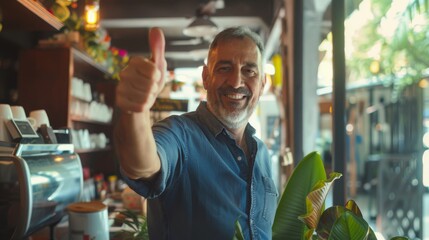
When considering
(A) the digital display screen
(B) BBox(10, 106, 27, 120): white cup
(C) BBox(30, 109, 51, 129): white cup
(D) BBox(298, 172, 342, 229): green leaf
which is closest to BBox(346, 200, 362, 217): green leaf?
(D) BBox(298, 172, 342, 229): green leaf

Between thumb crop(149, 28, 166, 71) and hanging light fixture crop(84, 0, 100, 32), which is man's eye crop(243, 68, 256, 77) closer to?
thumb crop(149, 28, 166, 71)

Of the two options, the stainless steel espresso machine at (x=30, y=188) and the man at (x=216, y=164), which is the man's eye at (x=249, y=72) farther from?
the stainless steel espresso machine at (x=30, y=188)

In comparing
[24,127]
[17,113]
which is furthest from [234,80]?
[17,113]

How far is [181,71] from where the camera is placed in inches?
385

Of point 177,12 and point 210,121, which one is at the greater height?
point 177,12

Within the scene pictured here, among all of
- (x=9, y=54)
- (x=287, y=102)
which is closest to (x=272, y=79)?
(x=287, y=102)

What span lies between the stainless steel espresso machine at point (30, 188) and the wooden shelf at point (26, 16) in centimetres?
78

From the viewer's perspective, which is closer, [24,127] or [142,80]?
[142,80]

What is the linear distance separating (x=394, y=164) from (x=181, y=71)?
5.87 m

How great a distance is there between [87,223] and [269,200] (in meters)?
0.98

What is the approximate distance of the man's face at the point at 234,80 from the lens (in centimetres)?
140

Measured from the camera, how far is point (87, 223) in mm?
1968

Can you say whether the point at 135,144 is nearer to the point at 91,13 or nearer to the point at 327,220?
the point at 327,220

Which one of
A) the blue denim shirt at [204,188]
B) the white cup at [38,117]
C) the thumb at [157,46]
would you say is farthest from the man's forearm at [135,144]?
the white cup at [38,117]
